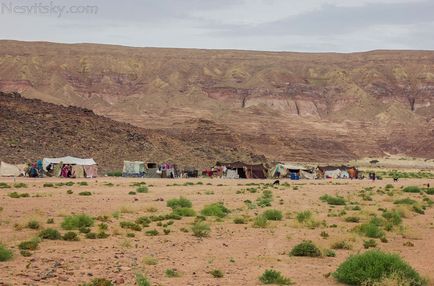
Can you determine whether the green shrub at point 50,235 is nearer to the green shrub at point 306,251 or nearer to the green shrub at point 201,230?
the green shrub at point 201,230

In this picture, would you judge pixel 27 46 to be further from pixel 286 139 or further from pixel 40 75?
pixel 286 139

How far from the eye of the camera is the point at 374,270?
44.3 feet

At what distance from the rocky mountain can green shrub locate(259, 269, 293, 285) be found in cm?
11443

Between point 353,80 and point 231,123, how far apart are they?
60.8 meters

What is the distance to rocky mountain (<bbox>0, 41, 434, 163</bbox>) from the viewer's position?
14725cm

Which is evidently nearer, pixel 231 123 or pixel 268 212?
pixel 268 212

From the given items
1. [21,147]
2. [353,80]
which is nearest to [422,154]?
[353,80]

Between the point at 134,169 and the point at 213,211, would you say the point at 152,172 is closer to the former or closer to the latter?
the point at 134,169

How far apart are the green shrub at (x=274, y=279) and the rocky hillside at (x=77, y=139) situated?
185 ft

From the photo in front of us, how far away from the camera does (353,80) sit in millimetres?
190000

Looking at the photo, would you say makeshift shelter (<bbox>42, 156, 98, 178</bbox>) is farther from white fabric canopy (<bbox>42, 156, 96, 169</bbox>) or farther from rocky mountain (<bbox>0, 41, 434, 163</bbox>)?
rocky mountain (<bbox>0, 41, 434, 163</bbox>)

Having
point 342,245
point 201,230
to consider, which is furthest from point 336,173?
point 342,245

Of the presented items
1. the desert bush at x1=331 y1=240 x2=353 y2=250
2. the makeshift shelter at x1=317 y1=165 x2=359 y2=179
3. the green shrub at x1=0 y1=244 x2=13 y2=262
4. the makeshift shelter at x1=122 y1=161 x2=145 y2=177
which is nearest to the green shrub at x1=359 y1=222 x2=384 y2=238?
the desert bush at x1=331 y1=240 x2=353 y2=250

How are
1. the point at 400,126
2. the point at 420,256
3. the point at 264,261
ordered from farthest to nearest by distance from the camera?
the point at 400,126 < the point at 420,256 < the point at 264,261
